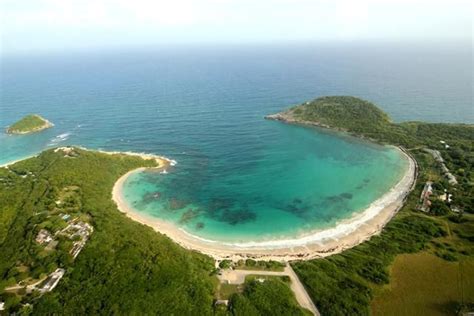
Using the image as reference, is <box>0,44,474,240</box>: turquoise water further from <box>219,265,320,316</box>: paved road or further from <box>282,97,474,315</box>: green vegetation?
<box>219,265,320,316</box>: paved road

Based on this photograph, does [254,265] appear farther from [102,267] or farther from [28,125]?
[28,125]

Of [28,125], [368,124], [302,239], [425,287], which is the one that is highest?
[28,125]

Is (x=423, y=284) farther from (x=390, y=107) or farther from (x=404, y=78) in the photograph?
(x=404, y=78)

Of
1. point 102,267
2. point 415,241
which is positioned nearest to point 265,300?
point 102,267

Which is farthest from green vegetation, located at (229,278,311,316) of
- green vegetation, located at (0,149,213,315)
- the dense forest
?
green vegetation, located at (0,149,213,315)

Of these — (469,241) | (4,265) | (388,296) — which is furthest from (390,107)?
(4,265)

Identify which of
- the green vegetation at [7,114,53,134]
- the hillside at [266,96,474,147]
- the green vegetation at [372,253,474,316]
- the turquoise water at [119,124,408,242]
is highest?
the green vegetation at [7,114,53,134]

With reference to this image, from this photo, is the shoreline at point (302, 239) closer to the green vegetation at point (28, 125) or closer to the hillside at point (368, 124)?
the hillside at point (368, 124)

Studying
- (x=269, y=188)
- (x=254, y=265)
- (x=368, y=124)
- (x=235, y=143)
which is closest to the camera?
(x=254, y=265)
